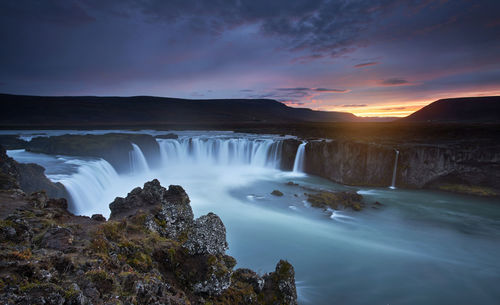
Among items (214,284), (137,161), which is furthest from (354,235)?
(137,161)

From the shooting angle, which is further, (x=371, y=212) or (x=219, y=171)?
(x=219, y=171)

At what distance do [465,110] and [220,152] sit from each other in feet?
321

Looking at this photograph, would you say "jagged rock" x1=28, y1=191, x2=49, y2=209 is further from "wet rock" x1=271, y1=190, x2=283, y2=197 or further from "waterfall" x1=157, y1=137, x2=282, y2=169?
"waterfall" x1=157, y1=137, x2=282, y2=169

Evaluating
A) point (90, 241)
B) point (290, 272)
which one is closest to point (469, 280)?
point (290, 272)

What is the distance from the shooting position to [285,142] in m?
28.8

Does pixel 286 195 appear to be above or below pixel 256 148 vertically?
below

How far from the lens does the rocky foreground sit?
2.76 metres

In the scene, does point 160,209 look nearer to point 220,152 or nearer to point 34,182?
point 34,182

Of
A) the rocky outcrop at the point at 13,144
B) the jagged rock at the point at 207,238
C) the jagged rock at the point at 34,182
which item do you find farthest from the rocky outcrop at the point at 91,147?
the jagged rock at the point at 207,238

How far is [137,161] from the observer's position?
27.0 m

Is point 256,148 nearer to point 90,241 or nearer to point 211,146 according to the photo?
point 211,146

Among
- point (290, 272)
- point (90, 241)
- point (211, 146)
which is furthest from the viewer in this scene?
point (211, 146)

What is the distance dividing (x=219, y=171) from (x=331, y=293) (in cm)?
2186

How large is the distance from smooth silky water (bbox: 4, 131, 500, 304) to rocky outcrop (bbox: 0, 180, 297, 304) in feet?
16.6
